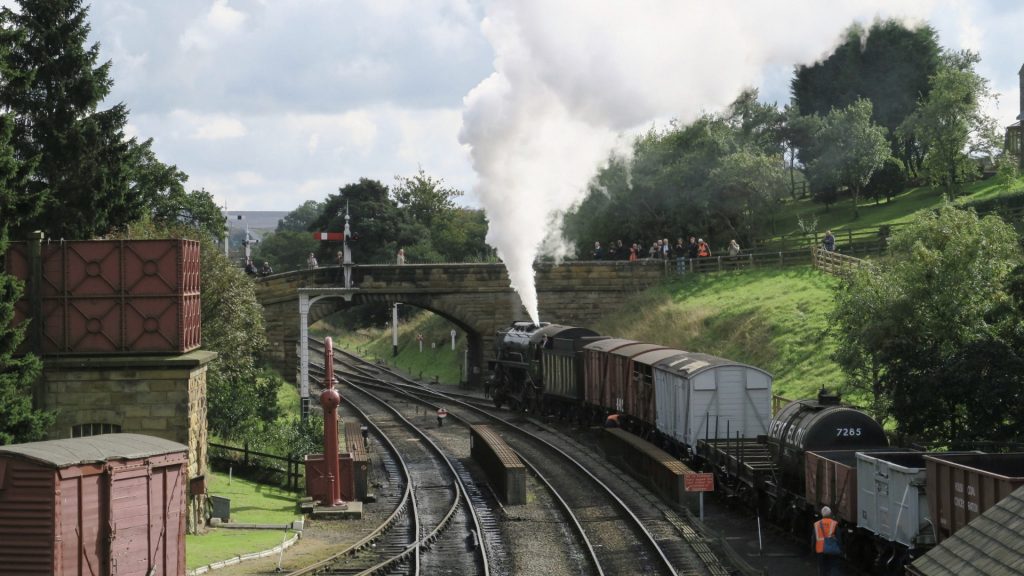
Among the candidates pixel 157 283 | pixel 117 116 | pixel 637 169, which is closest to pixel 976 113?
pixel 637 169

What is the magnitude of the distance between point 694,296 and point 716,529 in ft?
115

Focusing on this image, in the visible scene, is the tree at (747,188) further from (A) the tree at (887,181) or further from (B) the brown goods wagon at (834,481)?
(B) the brown goods wagon at (834,481)

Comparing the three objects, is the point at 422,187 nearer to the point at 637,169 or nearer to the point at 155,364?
the point at 637,169

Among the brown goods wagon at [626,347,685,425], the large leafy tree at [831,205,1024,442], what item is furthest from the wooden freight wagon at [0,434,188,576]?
the brown goods wagon at [626,347,685,425]

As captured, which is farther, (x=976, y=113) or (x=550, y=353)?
(x=976, y=113)

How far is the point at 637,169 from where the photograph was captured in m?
72.4

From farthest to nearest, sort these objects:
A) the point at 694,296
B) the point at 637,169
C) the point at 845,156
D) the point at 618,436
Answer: the point at 845,156 < the point at 637,169 < the point at 694,296 < the point at 618,436

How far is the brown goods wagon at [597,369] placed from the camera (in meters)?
39.0

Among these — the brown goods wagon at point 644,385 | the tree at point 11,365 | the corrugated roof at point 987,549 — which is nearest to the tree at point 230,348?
the brown goods wagon at point 644,385

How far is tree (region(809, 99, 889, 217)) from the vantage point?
7712cm

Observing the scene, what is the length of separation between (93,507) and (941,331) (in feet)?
65.0

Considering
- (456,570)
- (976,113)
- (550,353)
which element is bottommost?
(456,570)

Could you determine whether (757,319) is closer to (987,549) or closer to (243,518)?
(243,518)

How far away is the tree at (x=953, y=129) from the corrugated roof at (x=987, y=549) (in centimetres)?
5900
